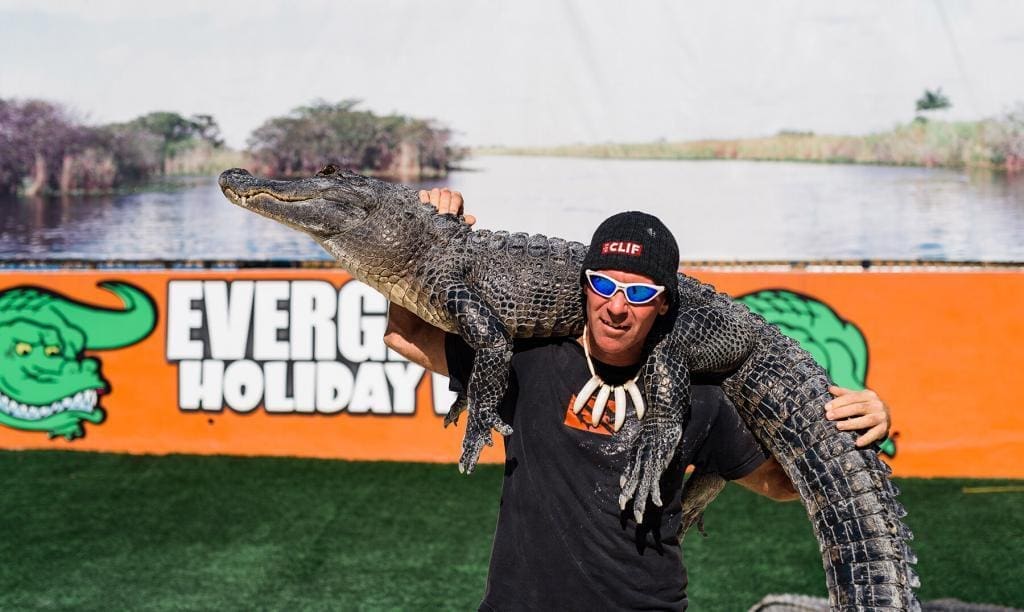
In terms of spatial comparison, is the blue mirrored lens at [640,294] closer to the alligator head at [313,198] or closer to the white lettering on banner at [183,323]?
the alligator head at [313,198]

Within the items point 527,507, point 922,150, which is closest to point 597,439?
point 527,507

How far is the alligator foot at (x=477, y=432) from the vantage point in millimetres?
2215

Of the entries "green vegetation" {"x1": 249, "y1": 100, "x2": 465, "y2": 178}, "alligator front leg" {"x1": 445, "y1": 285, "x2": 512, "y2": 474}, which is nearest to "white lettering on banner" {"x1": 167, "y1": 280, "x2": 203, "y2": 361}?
"green vegetation" {"x1": 249, "y1": 100, "x2": 465, "y2": 178}

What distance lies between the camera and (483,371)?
2307 millimetres

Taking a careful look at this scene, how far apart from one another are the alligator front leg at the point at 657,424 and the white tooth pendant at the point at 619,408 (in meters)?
0.04

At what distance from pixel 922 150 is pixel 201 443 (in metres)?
5.14

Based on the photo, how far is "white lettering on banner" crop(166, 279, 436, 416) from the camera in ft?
21.6

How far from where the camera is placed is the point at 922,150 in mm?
7188

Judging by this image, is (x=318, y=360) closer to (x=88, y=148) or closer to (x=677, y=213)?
(x=88, y=148)

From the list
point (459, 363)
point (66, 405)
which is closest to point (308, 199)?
point (459, 363)

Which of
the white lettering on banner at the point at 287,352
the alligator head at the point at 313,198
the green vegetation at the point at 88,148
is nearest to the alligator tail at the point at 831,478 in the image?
the alligator head at the point at 313,198

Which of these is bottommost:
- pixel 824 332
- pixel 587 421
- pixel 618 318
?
pixel 824 332

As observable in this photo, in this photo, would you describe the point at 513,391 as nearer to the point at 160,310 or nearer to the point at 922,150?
the point at 160,310

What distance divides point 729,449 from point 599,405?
353mm
